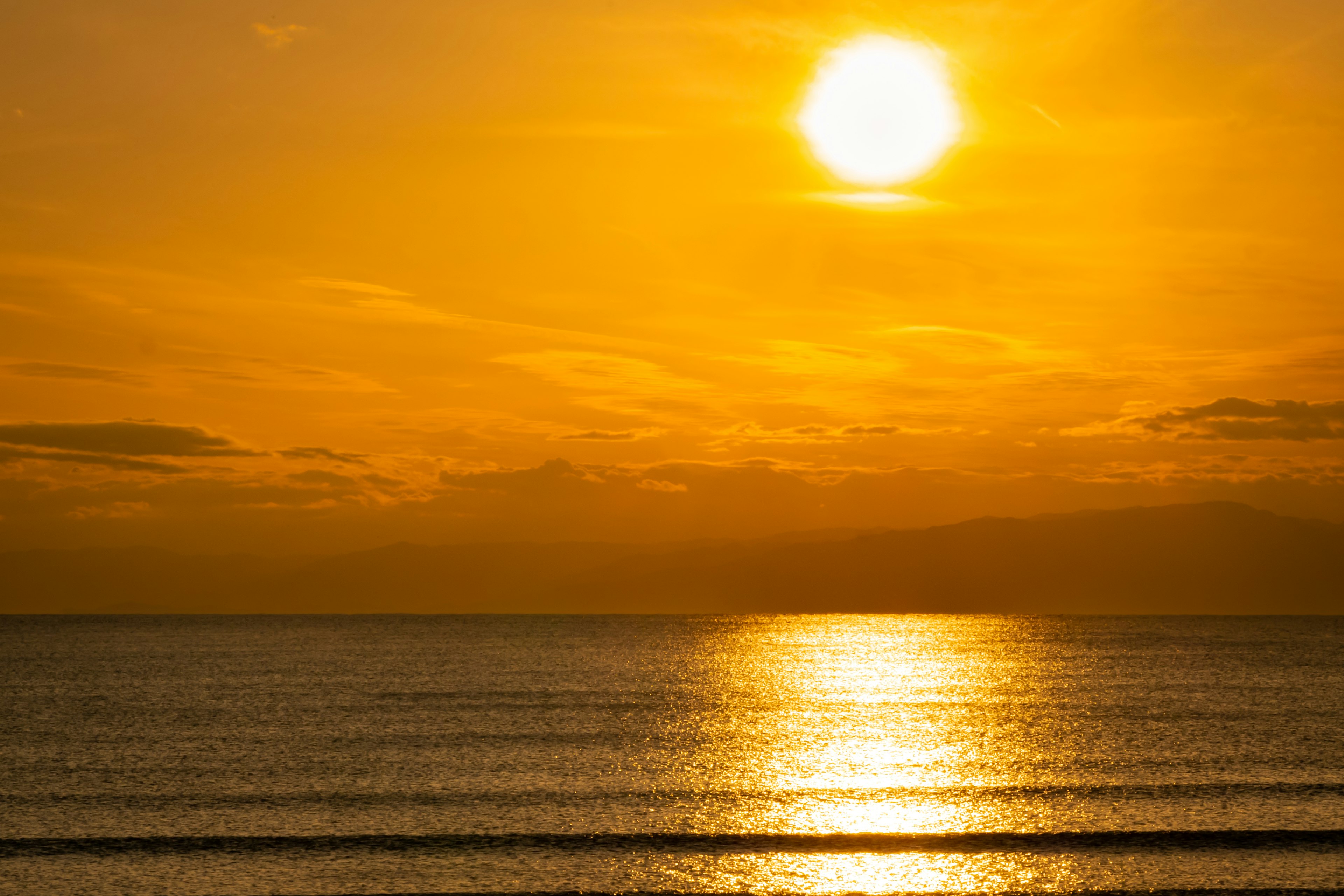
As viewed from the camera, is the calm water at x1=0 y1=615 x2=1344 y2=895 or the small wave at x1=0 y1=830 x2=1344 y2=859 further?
the small wave at x1=0 y1=830 x2=1344 y2=859

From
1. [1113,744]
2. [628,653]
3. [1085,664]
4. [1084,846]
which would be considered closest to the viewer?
[1084,846]

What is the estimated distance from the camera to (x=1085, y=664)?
353ft

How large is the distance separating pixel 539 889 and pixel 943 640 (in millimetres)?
170231

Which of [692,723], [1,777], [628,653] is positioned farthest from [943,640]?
[1,777]

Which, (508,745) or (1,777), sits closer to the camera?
(1,777)

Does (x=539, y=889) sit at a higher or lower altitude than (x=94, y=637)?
higher

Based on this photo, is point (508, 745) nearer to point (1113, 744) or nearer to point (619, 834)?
point (619, 834)

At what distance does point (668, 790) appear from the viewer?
28.1 m

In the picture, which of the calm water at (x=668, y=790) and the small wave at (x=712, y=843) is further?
the small wave at (x=712, y=843)

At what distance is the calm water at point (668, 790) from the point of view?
18719mm

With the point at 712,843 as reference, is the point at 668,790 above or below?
below

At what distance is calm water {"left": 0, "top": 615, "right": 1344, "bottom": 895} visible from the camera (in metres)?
18.7

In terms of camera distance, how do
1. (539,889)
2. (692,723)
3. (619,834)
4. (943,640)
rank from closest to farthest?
1. (539,889)
2. (619,834)
3. (692,723)
4. (943,640)

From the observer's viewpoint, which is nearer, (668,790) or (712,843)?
(712,843)
